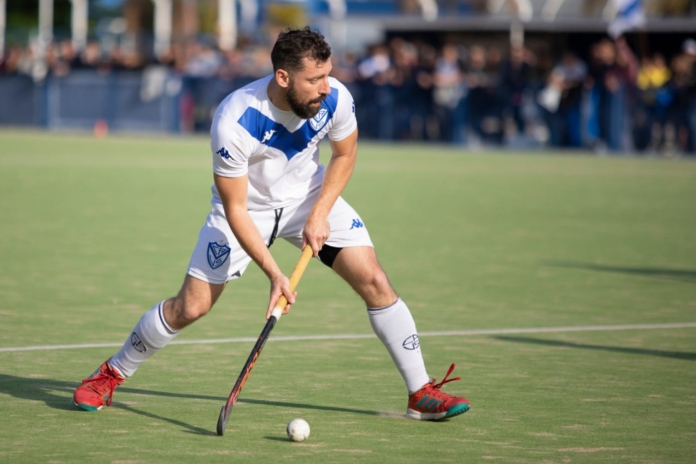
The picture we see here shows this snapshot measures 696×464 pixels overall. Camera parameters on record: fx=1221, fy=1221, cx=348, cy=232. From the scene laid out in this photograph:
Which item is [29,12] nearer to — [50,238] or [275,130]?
[50,238]

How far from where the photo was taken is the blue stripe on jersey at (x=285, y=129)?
18.0 feet

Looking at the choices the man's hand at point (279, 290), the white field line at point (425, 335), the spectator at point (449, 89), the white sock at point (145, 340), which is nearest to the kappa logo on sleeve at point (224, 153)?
the man's hand at point (279, 290)

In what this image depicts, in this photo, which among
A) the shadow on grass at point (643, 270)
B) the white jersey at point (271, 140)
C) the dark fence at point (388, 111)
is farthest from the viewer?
the dark fence at point (388, 111)

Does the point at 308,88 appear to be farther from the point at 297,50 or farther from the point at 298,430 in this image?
the point at 298,430

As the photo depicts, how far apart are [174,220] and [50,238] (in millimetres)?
2148

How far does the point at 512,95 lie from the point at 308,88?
22421 millimetres

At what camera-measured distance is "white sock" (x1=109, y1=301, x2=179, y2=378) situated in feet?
18.7

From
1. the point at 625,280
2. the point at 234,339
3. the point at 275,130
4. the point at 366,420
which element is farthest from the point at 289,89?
the point at 625,280

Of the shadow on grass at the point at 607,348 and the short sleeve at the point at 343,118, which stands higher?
the short sleeve at the point at 343,118

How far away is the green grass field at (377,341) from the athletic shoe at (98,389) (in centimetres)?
8

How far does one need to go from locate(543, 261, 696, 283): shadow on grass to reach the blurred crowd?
14771mm

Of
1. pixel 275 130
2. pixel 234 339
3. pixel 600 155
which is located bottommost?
pixel 600 155

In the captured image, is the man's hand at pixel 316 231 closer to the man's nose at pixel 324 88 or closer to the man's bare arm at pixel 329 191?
the man's bare arm at pixel 329 191

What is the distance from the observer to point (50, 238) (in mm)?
12359
